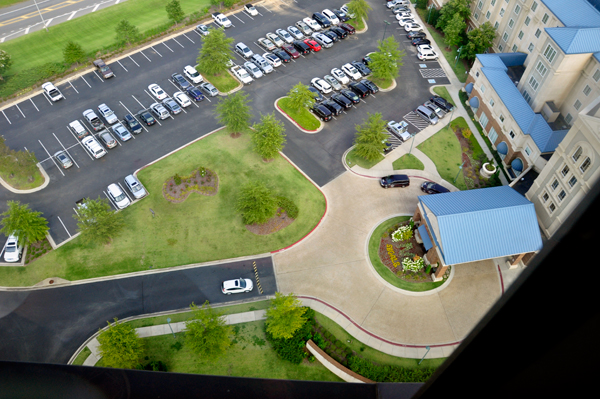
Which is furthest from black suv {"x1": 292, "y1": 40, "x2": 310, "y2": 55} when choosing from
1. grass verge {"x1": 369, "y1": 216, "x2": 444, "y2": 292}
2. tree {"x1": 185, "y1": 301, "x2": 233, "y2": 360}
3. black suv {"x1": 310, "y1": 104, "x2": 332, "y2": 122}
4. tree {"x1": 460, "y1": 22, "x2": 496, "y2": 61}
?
tree {"x1": 185, "y1": 301, "x2": 233, "y2": 360}

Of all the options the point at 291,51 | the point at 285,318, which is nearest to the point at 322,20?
the point at 291,51

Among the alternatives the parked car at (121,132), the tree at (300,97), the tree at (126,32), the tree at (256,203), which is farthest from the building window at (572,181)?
the tree at (126,32)

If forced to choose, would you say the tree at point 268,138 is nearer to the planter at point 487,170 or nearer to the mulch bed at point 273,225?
the mulch bed at point 273,225

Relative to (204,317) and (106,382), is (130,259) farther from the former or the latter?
(106,382)

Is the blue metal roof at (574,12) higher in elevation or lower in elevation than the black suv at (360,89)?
higher

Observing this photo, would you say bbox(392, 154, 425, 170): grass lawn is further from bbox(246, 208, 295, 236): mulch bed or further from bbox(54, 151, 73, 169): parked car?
bbox(54, 151, 73, 169): parked car

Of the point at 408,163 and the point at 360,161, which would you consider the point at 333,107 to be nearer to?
the point at 360,161
